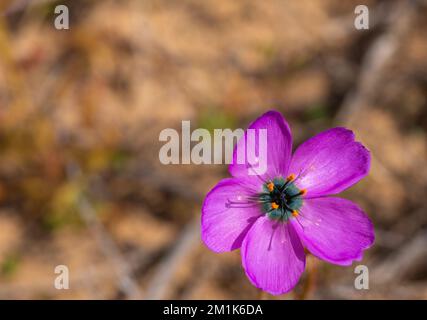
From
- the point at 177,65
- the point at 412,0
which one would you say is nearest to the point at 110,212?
the point at 177,65

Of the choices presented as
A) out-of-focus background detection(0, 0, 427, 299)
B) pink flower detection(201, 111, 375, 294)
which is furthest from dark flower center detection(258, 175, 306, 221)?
out-of-focus background detection(0, 0, 427, 299)

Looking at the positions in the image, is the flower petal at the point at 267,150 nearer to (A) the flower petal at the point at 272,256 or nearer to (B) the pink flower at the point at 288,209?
(B) the pink flower at the point at 288,209

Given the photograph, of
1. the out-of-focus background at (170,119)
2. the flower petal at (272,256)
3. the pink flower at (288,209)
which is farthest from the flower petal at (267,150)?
the out-of-focus background at (170,119)

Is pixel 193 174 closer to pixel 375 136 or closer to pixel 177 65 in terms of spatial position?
pixel 177 65

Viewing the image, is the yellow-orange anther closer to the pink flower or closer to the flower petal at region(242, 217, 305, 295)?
the pink flower

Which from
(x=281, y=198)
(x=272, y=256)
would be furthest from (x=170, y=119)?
(x=272, y=256)
